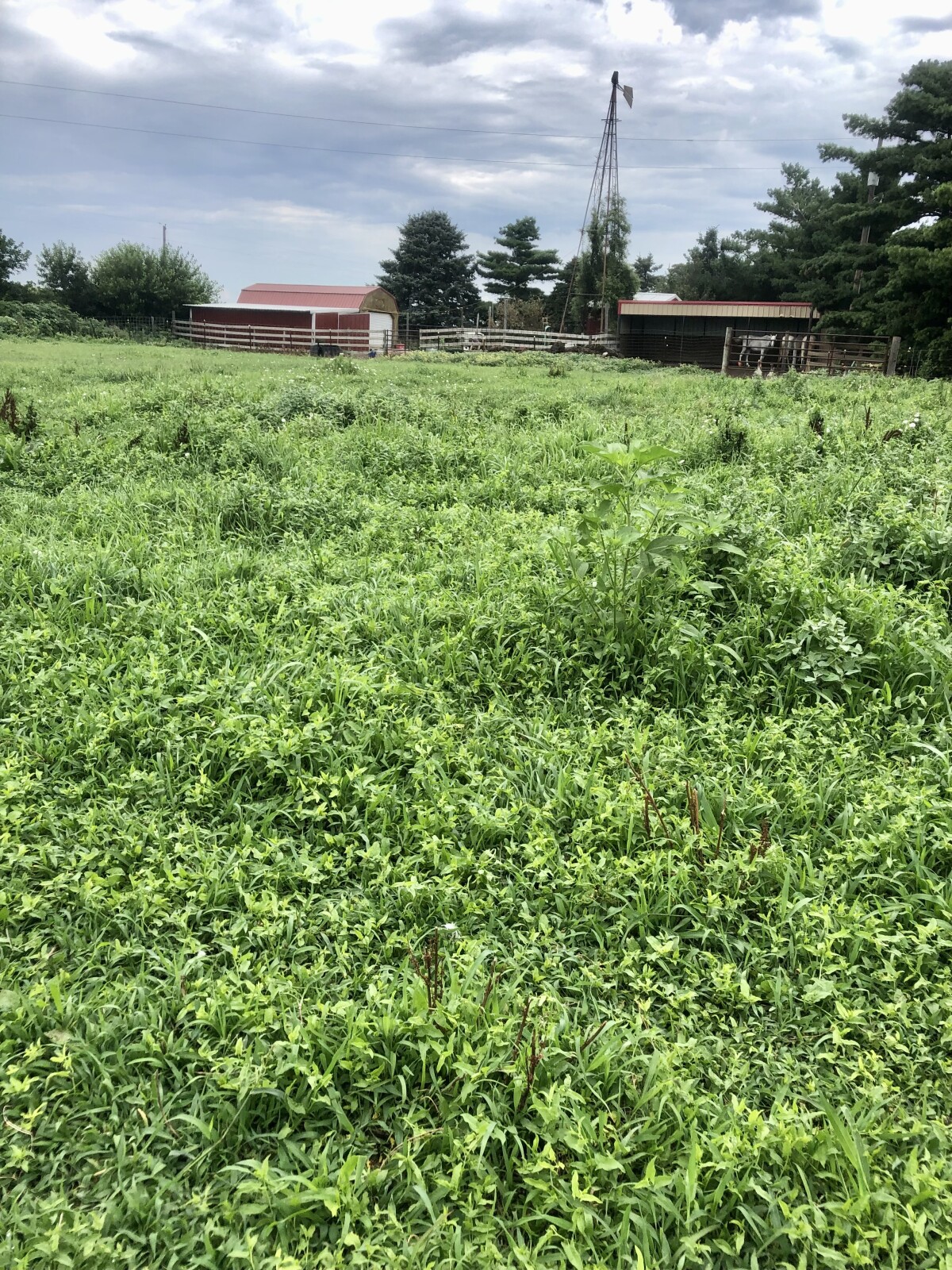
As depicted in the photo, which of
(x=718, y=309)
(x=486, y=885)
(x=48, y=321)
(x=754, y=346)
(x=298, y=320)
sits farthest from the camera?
(x=298, y=320)

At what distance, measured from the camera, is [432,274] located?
60.7 metres

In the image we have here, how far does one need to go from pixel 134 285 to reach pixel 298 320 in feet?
33.7

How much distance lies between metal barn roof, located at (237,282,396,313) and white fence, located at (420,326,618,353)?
312 inches

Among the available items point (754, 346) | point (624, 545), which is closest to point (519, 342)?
point (754, 346)

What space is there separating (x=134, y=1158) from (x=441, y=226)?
65212mm

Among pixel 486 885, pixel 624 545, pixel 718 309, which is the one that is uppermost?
pixel 718 309

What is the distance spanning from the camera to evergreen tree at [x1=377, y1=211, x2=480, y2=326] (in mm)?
60188

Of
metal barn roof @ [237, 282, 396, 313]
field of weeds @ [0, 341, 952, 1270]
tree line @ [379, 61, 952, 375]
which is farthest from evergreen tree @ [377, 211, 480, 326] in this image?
field of weeds @ [0, 341, 952, 1270]

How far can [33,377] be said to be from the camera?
13.7 meters

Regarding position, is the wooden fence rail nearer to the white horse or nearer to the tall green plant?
the white horse

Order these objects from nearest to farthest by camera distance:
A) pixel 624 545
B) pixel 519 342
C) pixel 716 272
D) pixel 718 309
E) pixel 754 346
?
pixel 624 545, pixel 754 346, pixel 718 309, pixel 519 342, pixel 716 272

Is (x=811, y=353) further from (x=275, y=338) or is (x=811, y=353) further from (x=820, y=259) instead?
Result: (x=275, y=338)

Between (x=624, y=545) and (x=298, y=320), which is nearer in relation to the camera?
(x=624, y=545)

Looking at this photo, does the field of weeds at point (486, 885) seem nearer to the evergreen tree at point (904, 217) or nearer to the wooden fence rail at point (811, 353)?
the wooden fence rail at point (811, 353)
